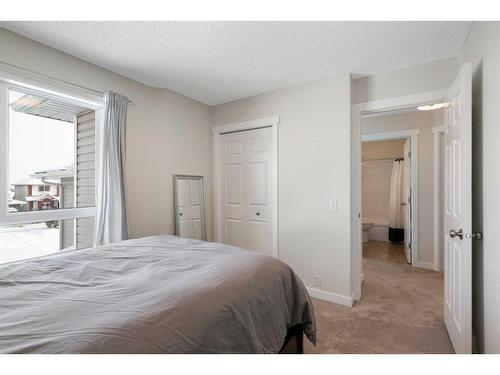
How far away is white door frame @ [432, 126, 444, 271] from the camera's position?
361 cm

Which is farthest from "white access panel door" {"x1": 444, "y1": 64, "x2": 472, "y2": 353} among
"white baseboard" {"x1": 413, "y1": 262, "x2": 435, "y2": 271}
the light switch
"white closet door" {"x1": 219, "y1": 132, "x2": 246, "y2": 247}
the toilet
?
the toilet

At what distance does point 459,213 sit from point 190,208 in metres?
2.74

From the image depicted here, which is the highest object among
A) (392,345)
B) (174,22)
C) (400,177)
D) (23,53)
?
(174,22)

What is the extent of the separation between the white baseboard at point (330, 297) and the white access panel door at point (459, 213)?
0.82m

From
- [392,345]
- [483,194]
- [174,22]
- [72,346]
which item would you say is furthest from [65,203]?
[483,194]

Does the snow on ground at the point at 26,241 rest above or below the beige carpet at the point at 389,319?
above

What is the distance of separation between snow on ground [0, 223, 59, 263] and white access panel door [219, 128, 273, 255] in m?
1.95

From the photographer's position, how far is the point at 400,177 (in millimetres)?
5066

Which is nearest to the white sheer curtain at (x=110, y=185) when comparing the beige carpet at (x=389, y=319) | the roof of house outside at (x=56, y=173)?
the roof of house outside at (x=56, y=173)

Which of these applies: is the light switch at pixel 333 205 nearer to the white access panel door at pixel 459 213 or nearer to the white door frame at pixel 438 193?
the white access panel door at pixel 459 213

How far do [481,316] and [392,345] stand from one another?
0.62 metres

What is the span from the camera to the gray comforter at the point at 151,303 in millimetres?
822
